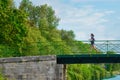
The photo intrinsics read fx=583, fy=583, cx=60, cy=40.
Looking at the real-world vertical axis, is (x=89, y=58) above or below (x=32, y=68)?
above

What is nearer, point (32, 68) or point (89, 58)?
point (32, 68)

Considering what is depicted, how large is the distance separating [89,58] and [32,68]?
414 cm

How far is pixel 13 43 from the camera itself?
147 feet

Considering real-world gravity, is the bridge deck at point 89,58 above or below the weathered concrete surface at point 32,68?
above

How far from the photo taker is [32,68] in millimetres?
40000

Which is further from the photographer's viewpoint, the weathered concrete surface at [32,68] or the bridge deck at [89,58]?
the bridge deck at [89,58]

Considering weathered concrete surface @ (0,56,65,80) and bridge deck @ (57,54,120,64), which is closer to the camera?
weathered concrete surface @ (0,56,65,80)

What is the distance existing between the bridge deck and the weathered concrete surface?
72 cm

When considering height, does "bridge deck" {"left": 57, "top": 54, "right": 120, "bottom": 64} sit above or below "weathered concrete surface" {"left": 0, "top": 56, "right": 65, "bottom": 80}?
above

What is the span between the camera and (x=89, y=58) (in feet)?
135

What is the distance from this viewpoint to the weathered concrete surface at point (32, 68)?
39656 millimetres

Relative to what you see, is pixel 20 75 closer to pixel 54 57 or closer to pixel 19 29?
pixel 54 57

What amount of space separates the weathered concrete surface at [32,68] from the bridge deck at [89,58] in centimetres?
72

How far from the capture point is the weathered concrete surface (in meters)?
39.7
